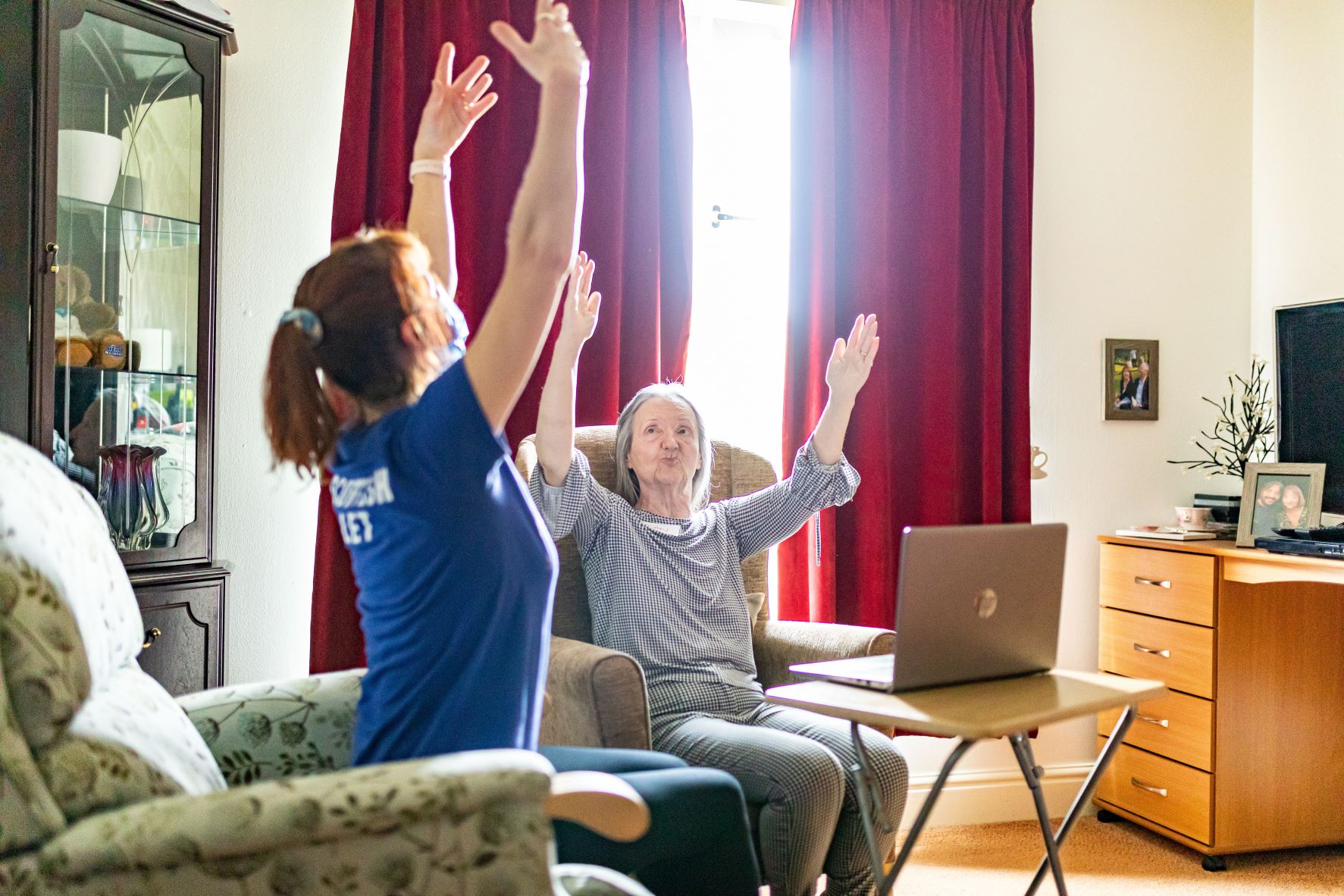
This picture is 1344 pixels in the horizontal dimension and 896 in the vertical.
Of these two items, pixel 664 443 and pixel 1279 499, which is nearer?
pixel 664 443

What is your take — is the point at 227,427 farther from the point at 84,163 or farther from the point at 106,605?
the point at 106,605

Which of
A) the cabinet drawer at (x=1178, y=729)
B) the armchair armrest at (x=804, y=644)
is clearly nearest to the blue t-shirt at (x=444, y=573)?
the armchair armrest at (x=804, y=644)

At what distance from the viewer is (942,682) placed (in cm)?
173

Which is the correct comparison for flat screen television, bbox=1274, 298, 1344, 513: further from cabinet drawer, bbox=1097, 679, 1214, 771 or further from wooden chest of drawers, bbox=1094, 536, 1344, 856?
cabinet drawer, bbox=1097, 679, 1214, 771

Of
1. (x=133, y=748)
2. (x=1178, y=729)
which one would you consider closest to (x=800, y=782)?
(x=133, y=748)

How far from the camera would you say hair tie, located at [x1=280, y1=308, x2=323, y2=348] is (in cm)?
119

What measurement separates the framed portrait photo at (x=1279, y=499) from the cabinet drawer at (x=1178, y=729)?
1.48 feet

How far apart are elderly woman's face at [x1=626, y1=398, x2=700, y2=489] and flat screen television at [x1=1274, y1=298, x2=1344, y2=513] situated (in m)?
1.74

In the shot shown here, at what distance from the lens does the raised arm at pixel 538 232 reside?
3.79ft

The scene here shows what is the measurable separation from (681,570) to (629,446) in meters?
0.32

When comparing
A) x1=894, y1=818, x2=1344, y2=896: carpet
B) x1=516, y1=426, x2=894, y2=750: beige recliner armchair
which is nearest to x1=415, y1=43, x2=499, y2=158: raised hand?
x1=516, y1=426, x2=894, y2=750: beige recliner armchair

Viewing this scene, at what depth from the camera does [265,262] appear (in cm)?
286

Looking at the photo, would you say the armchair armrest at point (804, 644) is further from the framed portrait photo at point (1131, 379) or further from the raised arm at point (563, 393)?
the framed portrait photo at point (1131, 379)

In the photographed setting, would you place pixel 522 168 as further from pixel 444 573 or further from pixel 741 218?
pixel 444 573
